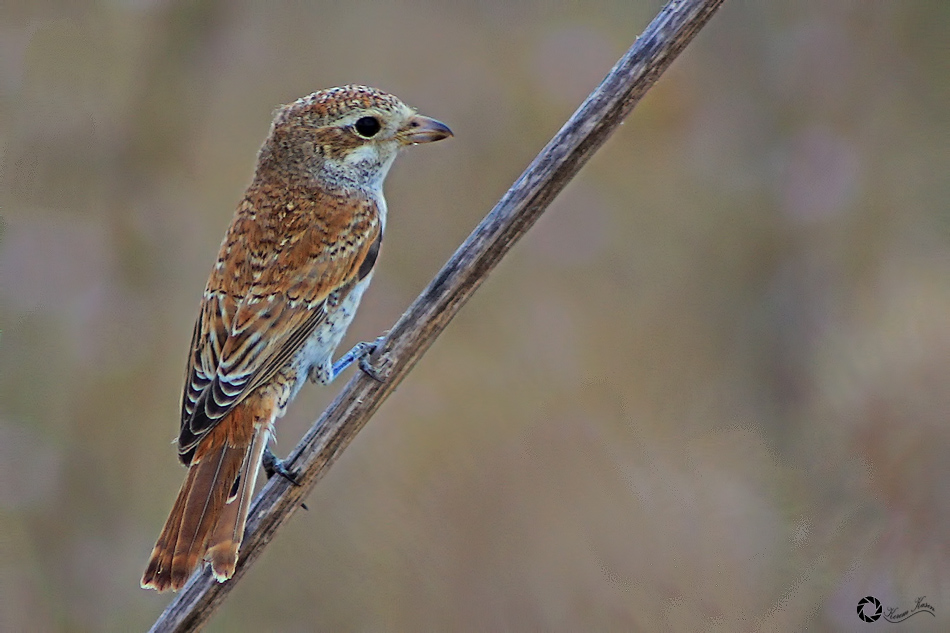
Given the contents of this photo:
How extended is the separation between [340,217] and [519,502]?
4.11ft

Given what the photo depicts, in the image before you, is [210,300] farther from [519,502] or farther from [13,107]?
[13,107]

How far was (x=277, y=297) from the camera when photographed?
3516 millimetres

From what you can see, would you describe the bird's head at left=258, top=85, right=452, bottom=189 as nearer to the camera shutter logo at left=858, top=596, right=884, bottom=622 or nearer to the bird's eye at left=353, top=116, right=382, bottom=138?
the bird's eye at left=353, top=116, right=382, bottom=138

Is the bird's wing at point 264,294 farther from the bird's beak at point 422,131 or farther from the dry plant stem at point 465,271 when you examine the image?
the dry plant stem at point 465,271

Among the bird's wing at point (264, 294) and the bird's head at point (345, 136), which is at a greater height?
the bird's head at point (345, 136)

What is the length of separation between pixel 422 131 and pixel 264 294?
83 centimetres

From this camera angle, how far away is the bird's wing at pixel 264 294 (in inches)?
128

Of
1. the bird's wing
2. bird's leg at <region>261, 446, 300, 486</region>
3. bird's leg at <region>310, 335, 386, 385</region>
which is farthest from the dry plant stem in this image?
the bird's wing

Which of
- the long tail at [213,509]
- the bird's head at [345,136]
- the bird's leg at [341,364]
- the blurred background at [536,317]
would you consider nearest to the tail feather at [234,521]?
the long tail at [213,509]

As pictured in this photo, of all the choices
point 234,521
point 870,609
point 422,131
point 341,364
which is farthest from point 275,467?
point 870,609

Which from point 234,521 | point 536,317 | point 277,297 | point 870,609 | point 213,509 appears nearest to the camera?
point 234,521

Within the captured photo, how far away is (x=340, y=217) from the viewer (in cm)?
378

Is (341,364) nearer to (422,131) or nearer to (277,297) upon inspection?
(277,297)

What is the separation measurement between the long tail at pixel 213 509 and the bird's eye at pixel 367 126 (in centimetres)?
119
